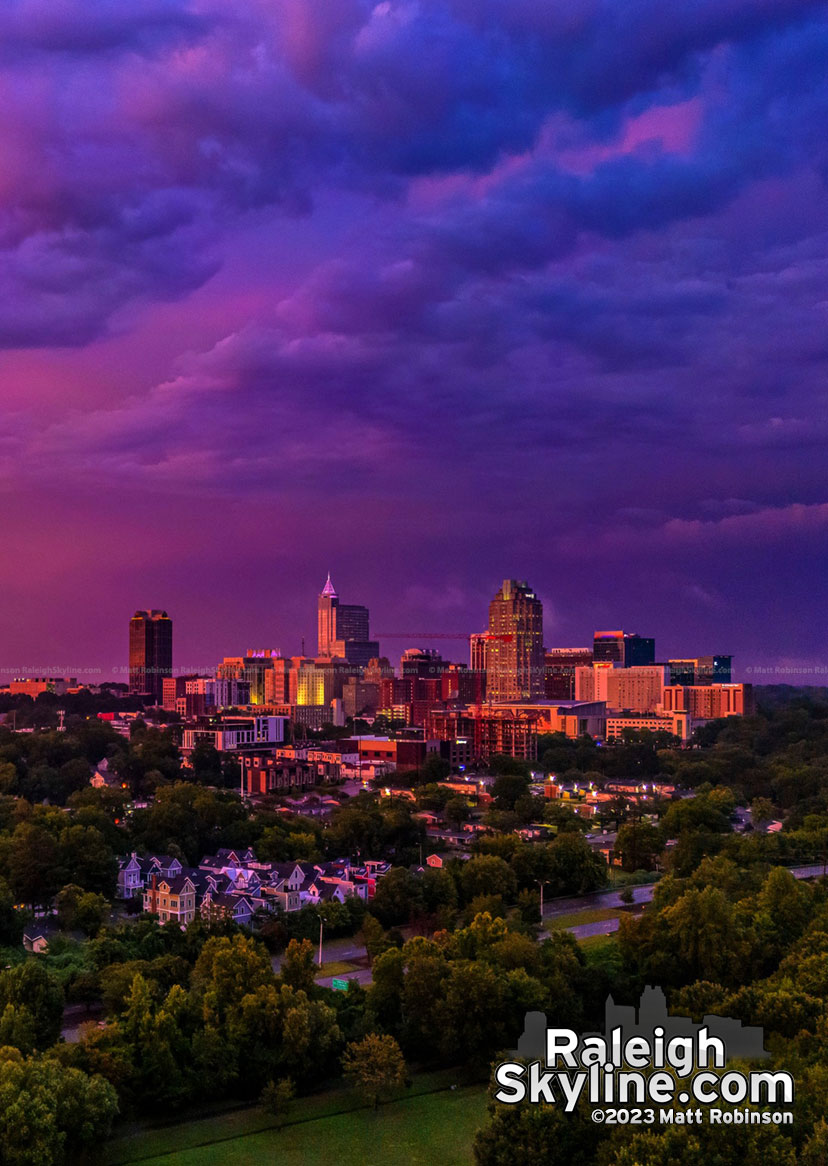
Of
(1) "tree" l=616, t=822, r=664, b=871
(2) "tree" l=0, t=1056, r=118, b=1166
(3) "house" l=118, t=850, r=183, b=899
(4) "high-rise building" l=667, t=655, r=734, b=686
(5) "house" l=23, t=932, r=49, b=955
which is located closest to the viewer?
(2) "tree" l=0, t=1056, r=118, b=1166

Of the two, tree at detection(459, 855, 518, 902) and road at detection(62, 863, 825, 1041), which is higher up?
tree at detection(459, 855, 518, 902)

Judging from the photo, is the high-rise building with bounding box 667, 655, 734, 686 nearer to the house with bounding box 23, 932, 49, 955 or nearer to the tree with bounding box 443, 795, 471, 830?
the tree with bounding box 443, 795, 471, 830

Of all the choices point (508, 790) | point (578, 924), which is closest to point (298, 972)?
point (578, 924)

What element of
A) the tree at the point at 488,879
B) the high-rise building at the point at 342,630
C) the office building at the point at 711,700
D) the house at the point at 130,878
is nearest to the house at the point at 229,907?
the house at the point at 130,878

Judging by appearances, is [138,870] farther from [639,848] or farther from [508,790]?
[508,790]

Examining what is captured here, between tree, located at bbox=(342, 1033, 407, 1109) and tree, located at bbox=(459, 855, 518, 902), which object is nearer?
tree, located at bbox=(342, 1033, 407, 1109)

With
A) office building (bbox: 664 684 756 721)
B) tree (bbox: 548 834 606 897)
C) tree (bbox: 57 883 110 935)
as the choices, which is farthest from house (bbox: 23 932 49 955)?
office building (bbox: 664 684 756 721)
